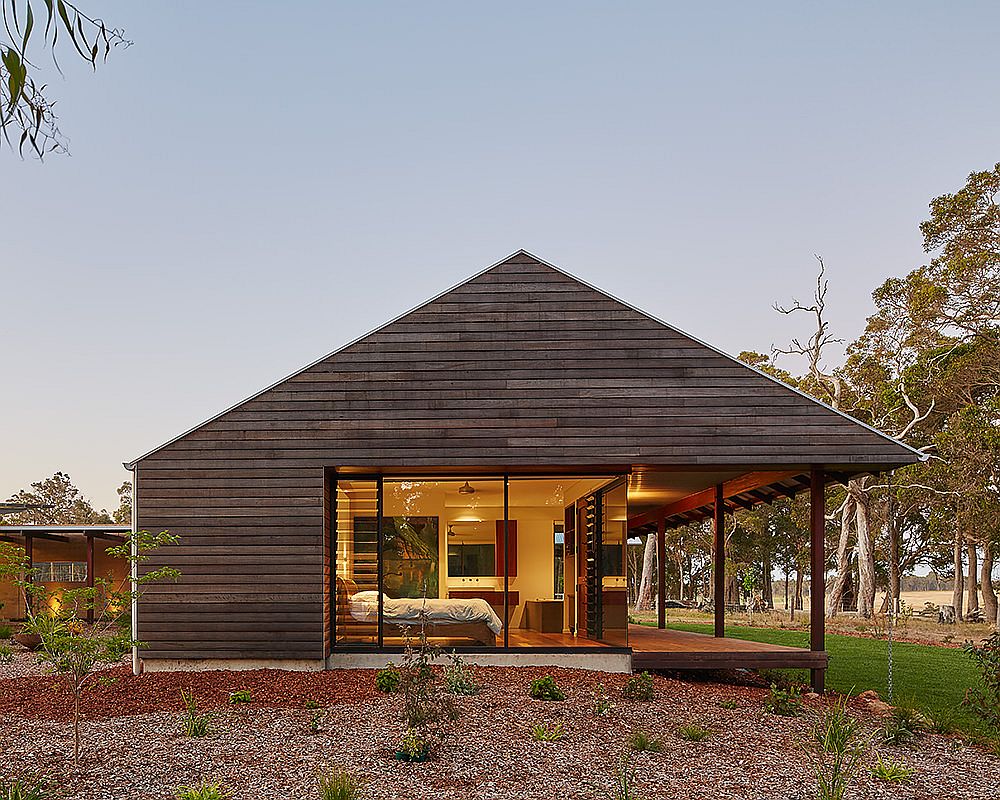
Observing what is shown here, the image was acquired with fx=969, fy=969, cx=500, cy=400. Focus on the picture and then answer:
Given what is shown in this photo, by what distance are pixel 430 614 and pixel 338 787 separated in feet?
18.8

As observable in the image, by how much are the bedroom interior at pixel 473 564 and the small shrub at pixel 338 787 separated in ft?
16.6

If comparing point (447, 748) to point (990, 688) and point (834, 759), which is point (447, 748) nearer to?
point (834, 759)

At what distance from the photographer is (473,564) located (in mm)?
12156

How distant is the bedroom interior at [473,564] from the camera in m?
11.9

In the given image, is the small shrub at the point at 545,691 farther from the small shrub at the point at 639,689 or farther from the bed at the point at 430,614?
the bed at the point at 430,614

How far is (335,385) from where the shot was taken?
1182 cm

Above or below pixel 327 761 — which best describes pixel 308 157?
above

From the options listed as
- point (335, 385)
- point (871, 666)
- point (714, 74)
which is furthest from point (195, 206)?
point (871, 666)

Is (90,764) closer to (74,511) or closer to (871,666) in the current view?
(871,666)

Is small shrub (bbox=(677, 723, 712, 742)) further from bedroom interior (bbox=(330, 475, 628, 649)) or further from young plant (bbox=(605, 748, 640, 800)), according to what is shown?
bedroom interior (bbox=(330, 475, 628, 649))

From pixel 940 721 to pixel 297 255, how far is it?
13305 millimetres

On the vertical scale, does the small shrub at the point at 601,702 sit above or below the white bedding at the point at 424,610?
below

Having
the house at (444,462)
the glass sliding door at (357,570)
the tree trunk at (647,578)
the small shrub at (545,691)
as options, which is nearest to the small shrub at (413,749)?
the small shrub at (545,691)

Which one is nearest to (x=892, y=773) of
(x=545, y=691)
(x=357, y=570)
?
(x=545, y=691)
